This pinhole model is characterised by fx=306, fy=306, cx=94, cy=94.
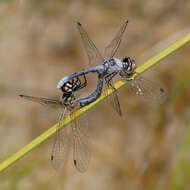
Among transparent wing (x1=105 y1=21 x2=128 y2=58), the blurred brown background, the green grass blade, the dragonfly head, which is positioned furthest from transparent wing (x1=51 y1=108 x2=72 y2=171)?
the blurred brown background

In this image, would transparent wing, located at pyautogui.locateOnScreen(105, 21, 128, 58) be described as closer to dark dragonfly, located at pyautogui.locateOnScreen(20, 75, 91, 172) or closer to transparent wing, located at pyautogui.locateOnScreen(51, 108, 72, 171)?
dark dragonfly, located at pyautogui.locateOnScreen(20, 75, 91, 172)

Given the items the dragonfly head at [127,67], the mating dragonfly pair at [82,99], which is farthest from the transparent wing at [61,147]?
the dragonfly head at [127,67]

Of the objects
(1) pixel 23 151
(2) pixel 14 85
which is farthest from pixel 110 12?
(1) pixel 23 151

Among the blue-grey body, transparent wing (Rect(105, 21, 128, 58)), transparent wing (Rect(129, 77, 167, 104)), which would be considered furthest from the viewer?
transparent wing (Rect(105, 21, 128, 58))

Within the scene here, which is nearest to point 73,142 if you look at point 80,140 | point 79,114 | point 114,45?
point 80,140

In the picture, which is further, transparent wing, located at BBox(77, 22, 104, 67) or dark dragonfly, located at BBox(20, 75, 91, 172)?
transparent wing, located at BBox(77, 22, 104, 67)

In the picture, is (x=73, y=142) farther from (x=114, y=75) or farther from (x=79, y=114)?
(x=114, y=75)
